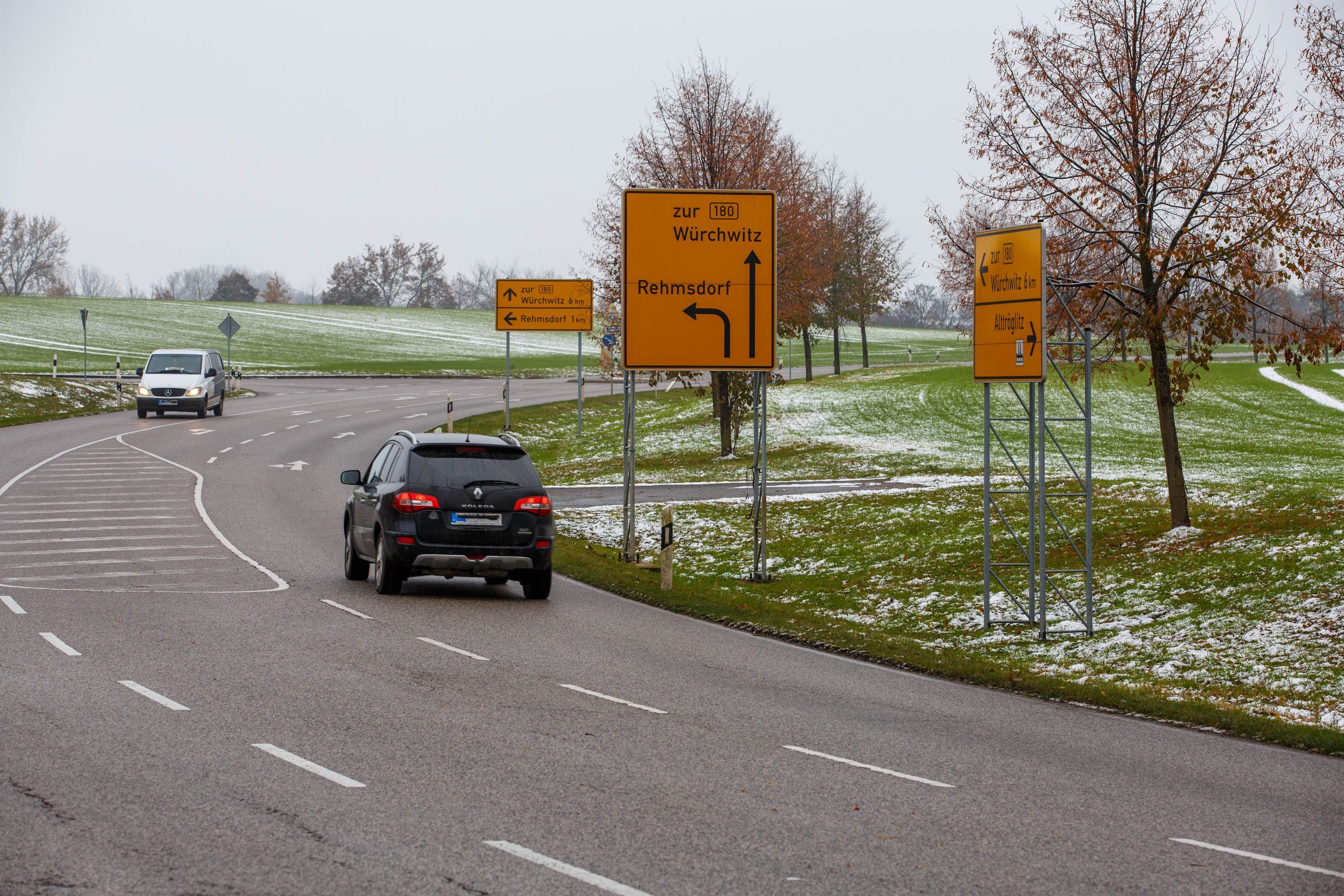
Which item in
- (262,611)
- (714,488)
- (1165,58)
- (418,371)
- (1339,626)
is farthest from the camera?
(418,371)

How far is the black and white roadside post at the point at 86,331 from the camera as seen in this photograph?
50.9 metres

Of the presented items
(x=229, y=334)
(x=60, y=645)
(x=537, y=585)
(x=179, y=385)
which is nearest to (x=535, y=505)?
(x=537, y=585)

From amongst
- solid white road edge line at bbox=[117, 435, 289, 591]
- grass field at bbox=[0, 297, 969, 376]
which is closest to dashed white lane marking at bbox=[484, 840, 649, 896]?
solid white road edge line at bbox=[117, 435, 289, 591]

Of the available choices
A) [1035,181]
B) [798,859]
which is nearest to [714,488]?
[1035,181]

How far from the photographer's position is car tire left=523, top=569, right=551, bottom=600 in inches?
617

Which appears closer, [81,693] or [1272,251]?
[81,693]

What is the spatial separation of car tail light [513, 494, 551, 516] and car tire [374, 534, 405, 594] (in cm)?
146

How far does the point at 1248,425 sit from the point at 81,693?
120 feet

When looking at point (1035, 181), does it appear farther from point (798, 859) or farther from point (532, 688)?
point (798, 859)

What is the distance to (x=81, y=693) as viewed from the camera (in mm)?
9672

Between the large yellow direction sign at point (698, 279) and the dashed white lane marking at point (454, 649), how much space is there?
7350 millimetres

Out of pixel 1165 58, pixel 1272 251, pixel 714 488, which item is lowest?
pixel 714 488

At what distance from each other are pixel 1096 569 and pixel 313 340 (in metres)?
90.4

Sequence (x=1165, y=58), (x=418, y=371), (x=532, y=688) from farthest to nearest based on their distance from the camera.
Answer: (x=418, y=371), (x=1165, y=58), (x=532, y=688)
